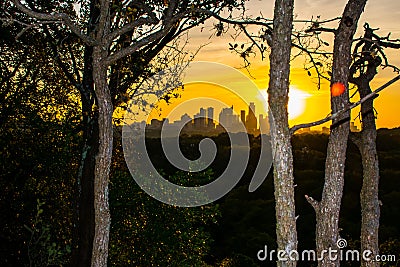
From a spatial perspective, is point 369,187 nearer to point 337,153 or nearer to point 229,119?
point 337,153

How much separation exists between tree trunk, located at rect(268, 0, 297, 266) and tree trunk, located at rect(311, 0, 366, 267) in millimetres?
985

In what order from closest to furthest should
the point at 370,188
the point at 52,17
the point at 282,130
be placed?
the point at 52,17 < the point at 282,130 < the point at 370,188

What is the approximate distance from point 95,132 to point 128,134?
7.77ft

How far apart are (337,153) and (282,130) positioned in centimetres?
118

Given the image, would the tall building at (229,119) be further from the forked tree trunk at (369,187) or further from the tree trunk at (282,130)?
the tree trunk at (282,130)

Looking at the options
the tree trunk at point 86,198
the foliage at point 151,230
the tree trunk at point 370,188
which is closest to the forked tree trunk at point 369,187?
the tree trunk at point 370,188

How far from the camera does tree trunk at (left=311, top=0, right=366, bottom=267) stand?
6.69 metres

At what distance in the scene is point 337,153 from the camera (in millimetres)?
6707

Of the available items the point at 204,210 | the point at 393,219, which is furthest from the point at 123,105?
the point at 393,219

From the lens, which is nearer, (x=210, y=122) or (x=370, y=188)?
(x=370, y=188)

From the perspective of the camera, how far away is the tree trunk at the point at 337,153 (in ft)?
21.9

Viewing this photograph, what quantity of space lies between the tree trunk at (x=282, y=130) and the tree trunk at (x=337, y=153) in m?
0.99

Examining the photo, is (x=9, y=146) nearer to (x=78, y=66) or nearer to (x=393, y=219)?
(x=78, y=66)

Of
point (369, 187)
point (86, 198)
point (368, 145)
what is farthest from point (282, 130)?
point (86, 198)
